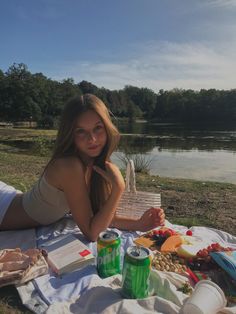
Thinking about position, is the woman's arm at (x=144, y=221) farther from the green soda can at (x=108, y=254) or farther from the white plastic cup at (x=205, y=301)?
the white plastic cup at (x=205, y=301)

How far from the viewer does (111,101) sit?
3297 inches

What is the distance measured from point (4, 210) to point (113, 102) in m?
80.8

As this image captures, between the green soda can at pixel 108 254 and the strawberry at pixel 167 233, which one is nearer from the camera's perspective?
the green soda can at pixel 108 254

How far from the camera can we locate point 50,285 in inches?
89.7

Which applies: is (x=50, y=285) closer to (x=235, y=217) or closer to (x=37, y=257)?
(x=37, y=257)

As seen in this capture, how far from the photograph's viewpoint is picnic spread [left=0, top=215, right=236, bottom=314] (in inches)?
78.3

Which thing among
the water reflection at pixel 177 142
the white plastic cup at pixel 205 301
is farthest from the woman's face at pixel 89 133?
the water reflection at pixel 177 142

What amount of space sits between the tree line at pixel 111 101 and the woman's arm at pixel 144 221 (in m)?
37.4

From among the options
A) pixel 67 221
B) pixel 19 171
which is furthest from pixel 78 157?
pixel 19 171

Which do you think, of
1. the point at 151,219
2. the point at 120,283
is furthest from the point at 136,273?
the point at 151,219

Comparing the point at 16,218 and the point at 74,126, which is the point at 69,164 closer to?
the point at 74,126

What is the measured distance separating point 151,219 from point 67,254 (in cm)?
83

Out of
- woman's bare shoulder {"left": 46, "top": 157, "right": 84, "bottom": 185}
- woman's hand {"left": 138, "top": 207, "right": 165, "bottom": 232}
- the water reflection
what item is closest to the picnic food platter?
woman's hand {"left": 138, "top": 207, "right": 165, "bottom": 232}

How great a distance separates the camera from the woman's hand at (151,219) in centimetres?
289
